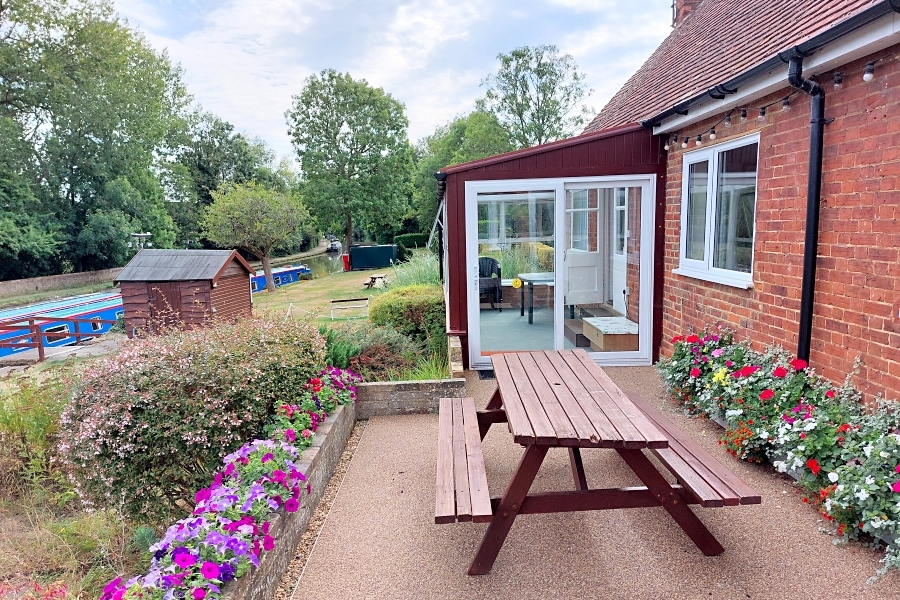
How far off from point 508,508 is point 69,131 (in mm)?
32782

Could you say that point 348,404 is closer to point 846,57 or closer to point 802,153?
point 802,153

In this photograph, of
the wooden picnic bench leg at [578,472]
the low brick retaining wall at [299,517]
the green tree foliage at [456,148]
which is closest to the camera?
the low brick retaining wall at [299,517]

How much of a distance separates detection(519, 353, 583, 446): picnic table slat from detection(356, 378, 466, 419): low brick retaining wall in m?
1.17

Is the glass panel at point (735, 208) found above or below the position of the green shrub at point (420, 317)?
above

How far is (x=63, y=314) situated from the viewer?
60.8 ft

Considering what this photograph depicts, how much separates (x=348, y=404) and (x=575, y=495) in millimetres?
2555

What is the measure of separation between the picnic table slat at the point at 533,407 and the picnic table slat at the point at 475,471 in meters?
0.38

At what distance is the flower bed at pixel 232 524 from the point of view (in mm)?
1961

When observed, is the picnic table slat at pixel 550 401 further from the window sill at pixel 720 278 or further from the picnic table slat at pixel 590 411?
the window sill at pixel 720 278

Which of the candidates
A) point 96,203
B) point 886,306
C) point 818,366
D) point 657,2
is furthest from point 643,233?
point 96,203

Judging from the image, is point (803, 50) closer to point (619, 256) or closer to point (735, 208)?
point (735, 208)

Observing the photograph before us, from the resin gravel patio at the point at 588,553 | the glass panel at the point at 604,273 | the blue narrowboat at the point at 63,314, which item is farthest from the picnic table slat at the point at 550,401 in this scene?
the blue narrowboat at the point at 63,314

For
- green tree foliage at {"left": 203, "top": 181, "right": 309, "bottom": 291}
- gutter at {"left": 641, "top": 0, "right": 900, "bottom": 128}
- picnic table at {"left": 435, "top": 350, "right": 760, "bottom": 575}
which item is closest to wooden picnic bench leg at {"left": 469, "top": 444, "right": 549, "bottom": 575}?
picnic table at {"left": 435, "top": 350, "right": 760, "bottom": 575}

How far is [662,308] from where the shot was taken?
6.15 meters
